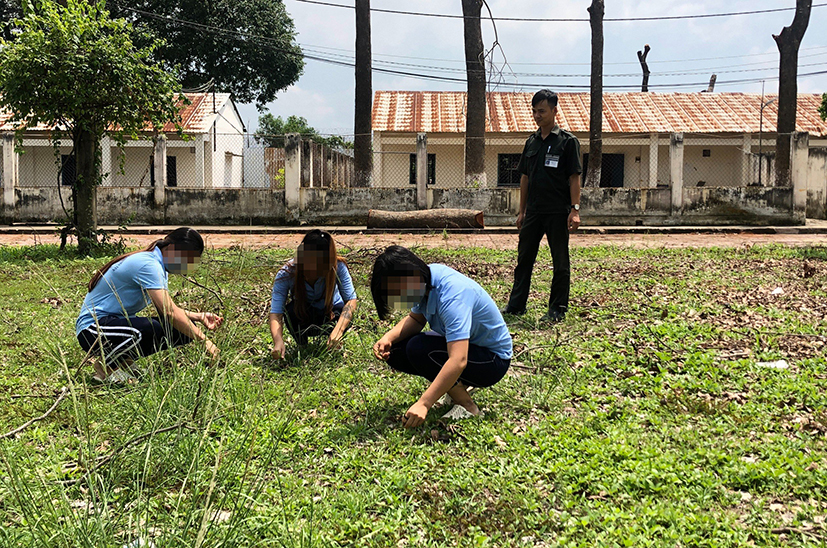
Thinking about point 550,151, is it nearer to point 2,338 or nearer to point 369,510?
point 369,510

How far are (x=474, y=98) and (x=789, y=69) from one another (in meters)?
9.48

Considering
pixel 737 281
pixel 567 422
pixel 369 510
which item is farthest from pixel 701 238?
pixel 369 510

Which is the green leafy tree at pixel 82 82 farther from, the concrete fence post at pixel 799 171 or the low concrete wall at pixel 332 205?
the concrete fence post at pixel 799 171

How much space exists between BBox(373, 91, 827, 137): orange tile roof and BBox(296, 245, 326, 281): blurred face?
21136mm

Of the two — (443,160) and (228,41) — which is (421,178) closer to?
(443,160)

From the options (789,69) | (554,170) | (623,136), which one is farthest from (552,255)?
(623,136)

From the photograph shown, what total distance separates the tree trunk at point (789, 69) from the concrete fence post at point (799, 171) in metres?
3.64

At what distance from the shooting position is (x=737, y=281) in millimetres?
7762

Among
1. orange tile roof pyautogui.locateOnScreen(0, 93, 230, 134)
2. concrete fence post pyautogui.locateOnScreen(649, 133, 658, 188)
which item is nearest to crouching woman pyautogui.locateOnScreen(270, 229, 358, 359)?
orange tile roof pyautogui.locateOnScreen(0, 93, 230, 134)

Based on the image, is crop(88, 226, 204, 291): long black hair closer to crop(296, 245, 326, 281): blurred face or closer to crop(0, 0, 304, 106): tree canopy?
crop(296, 245, 326, 281): blurred face

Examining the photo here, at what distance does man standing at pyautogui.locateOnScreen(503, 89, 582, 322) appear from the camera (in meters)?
6.02

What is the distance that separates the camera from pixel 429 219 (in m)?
16.5

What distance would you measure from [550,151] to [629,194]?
12.4 metres

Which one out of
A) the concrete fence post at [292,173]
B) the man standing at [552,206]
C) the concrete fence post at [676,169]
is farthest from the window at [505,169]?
the man standing at [552,206]
